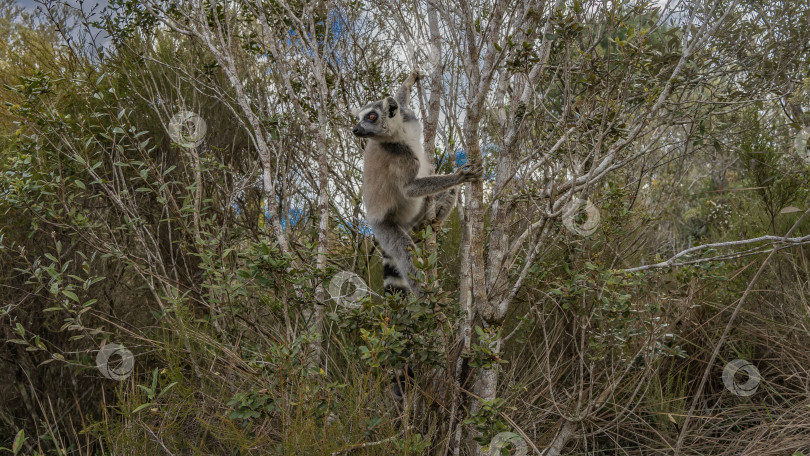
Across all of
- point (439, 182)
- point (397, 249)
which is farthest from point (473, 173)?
point (397, 249)

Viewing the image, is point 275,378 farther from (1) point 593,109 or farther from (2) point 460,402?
(1) point 593,109

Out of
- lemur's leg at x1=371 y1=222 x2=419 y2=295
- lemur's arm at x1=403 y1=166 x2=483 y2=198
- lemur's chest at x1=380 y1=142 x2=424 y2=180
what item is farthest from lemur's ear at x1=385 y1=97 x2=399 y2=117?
lemur's leg at x1=371 y1=222 x2=419 y2=295

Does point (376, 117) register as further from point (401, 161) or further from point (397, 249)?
point (397, 249)

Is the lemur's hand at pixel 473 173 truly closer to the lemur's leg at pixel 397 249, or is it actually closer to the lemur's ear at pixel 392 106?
the lemur's leg at pixel 397 249

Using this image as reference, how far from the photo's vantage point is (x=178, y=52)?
19.9 feet

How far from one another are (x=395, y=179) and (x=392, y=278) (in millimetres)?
761

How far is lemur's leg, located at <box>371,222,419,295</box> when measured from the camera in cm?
418

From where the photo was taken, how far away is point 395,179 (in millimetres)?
4418

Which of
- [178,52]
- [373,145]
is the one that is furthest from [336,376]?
[178,52]

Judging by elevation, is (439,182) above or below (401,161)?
below

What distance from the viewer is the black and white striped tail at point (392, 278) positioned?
4145 mm

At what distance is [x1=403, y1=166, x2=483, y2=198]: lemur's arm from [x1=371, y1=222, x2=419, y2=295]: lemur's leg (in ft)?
1.26

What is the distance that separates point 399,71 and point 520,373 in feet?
11.6

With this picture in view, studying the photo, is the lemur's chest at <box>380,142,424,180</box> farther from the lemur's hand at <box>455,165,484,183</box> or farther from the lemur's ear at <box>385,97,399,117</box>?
the lemur's hand at <box>455,165,484,183</box>
